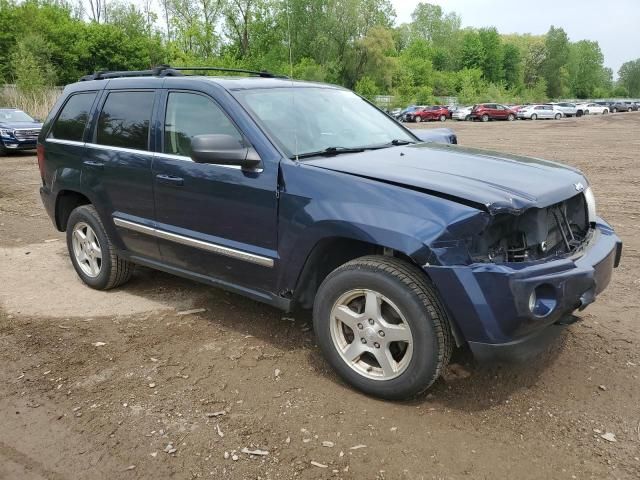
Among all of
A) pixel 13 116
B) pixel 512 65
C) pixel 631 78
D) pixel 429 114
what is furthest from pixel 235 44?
pixel 631 78

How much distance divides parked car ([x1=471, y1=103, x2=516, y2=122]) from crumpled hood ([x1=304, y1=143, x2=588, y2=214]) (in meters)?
48.2

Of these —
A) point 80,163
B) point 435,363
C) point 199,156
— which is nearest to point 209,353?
point 199,156

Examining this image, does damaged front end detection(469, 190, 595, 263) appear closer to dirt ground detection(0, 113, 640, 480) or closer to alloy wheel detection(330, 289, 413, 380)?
alloy wheel detection(330, 289, 413, 380)

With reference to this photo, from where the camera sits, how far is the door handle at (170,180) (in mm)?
4082

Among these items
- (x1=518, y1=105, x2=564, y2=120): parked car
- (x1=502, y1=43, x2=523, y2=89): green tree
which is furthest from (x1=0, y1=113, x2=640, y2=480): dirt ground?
(x1=502, y1=43, x2=523, y2=89): green tree

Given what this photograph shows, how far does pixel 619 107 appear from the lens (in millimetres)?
69812

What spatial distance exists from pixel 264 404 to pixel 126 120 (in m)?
2.62

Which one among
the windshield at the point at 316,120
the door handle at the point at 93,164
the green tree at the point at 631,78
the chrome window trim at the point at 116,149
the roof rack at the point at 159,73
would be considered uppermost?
the green tree at the point at 631,78

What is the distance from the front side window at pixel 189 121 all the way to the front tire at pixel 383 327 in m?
1.35

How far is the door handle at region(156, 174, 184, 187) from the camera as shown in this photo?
161 inches

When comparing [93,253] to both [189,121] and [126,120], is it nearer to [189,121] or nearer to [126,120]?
[126,120]

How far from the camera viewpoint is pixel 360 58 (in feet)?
212

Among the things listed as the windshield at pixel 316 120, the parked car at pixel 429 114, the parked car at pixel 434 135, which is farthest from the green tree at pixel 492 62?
the windshield at pixel 316 120

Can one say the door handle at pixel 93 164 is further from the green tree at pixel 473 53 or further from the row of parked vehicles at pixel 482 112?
the green tree at pixel 473 53
